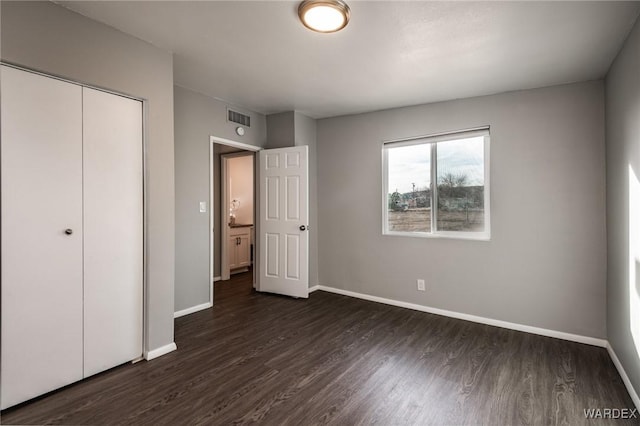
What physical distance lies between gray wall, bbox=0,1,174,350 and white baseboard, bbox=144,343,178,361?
1.6 inches

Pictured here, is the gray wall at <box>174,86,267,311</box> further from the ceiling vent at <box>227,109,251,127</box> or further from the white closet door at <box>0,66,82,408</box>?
the white closet door at <box>0,66,82,408</box>

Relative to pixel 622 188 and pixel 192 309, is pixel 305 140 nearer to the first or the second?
pixel 192 309

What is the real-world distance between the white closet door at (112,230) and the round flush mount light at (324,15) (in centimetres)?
149

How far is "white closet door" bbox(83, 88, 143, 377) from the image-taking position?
2492 millimetres

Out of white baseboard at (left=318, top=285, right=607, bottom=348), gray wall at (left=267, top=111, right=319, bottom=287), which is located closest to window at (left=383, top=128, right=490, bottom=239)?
white baseboard at (left=318, top=285, right=607, bottom=348)

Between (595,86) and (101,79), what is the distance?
4.18 meters

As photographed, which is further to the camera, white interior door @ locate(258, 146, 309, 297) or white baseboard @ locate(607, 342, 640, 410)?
white interior door @ locate(258, 146, 309, 297)

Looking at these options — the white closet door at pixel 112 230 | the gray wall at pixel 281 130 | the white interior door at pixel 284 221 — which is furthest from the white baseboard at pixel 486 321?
the white closet door at pixel 112 230

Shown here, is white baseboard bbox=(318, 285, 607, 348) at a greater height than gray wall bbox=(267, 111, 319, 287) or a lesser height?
lesser

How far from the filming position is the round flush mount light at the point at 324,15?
2170 millimetres

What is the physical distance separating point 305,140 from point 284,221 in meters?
1.17

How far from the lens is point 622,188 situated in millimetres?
2602
